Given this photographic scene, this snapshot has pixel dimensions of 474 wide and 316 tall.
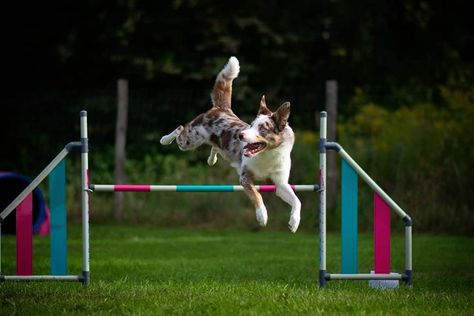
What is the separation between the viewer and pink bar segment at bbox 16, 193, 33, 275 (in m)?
6.61

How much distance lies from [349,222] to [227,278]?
64.8 inches

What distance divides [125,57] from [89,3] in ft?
5.21

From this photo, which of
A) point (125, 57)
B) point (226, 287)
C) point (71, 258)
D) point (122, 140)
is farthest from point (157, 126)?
point (226, 287)

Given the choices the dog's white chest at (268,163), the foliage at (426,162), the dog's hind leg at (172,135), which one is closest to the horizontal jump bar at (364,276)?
the dog's white chest at (268,163)

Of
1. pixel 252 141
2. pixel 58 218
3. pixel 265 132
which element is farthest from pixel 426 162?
pixel 58 218

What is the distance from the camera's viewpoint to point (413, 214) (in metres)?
12.6

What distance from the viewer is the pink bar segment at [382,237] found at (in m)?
6.72

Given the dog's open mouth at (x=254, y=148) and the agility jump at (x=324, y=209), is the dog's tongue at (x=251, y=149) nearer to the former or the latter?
the dog's open mouth at (x=254, y=148)

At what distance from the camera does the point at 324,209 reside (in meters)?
6.60

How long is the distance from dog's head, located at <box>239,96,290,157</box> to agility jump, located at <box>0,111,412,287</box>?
34 centimetres

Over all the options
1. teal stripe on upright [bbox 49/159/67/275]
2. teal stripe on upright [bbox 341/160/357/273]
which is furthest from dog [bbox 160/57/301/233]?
teal stripe on upright [bbox 49/159/67/275]

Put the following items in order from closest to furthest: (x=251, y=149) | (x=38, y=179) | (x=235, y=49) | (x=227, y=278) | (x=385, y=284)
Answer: (x=251, y=149)
(x=38, y=179)
(x=385, y=284)
(x=227, y=278)
(x=235, y=49)

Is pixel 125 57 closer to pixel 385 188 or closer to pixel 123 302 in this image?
pixel 385 188

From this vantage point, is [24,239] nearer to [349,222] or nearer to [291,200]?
[291,200]
